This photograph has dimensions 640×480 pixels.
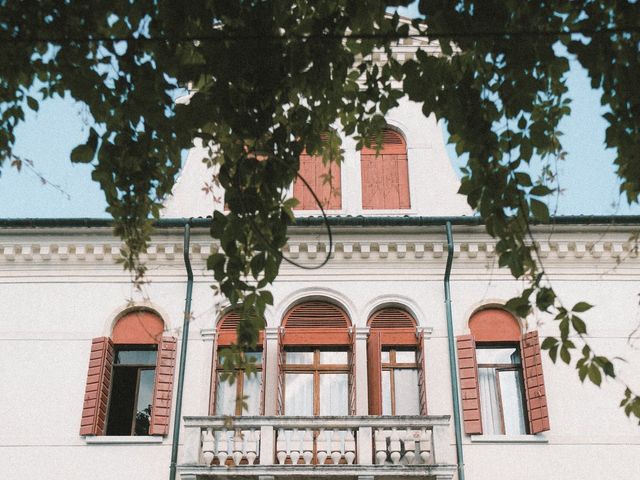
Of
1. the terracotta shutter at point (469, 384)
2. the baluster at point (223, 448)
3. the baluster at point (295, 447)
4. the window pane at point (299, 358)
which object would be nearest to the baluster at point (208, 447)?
the baluster at point (223, 448)

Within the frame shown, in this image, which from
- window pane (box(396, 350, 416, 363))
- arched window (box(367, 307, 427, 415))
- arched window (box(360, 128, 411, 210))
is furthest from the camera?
arched window (box(360, 128, 411, 210))

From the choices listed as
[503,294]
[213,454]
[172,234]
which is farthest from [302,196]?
[213,454]

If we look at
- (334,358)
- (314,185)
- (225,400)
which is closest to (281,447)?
(225,400)

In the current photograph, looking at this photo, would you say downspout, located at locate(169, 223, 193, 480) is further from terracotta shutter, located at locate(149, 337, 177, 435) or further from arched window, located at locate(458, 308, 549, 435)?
arched window, located at locate(458, 308, 549, 435)

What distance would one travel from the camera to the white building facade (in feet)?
38.7

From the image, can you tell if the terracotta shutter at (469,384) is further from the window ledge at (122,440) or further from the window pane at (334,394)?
the window ledge at (122,440)

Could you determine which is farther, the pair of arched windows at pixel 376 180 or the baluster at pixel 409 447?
the pair of arched windows at pixel 376 180

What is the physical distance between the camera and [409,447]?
1164 centimetres

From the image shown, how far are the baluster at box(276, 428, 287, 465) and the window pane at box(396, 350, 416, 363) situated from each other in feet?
8.14

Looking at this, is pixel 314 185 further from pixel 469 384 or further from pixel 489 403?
pixel 489 403

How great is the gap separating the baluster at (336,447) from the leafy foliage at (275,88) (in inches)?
219

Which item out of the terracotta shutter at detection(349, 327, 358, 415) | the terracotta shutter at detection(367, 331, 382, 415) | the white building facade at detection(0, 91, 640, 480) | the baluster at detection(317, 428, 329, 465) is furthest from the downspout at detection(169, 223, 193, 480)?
the terracotta shutter at detection(367, 331, 382, 415)

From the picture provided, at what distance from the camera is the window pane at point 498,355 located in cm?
1319

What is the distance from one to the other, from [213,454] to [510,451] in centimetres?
444
